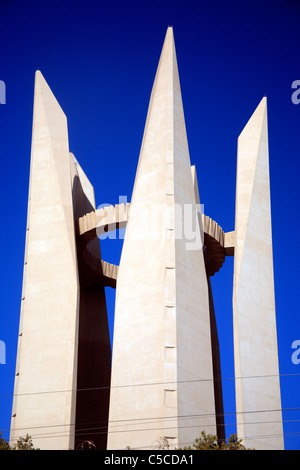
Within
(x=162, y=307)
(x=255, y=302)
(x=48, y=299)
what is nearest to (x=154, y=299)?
(x=162, y=307)

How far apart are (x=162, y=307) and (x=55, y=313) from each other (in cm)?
317

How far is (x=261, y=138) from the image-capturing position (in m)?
23.2

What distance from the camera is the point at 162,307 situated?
19203 mm

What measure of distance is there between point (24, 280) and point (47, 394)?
3.39m

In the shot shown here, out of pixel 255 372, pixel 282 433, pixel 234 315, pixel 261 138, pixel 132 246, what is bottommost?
pixel 282 433

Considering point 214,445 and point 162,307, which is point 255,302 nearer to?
point 162,307

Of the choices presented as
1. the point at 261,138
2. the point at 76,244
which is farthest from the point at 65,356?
the point at 261,138

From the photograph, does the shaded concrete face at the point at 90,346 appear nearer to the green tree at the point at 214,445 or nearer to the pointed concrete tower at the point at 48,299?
the pointed concrete tower at the point at 48,299

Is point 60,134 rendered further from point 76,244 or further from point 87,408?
point 87,408

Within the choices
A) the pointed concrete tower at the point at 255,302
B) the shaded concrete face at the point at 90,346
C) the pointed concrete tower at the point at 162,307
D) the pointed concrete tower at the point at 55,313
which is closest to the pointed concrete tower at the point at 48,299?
the pointed concrete tower at the point at 55,313

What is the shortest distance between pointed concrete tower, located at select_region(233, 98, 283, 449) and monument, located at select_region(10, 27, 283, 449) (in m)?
0.03

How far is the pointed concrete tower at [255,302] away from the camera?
19.4 m

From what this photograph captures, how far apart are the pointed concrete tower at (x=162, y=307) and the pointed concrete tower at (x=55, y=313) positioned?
137 cm

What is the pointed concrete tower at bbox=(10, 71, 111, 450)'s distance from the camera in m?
19.7
